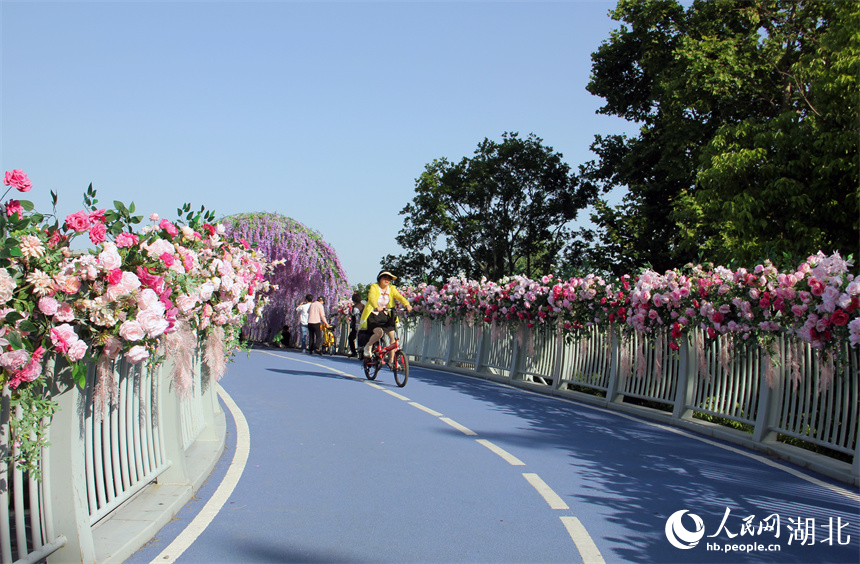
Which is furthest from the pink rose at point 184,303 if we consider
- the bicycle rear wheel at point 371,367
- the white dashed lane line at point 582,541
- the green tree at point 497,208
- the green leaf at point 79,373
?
the green tree at point 497,208

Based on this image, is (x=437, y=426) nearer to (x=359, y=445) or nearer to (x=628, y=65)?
(x=359, y=445)

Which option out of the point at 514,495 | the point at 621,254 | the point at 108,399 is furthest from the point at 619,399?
the point at 621,254

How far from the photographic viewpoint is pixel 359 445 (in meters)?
8.26

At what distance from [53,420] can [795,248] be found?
17.0m

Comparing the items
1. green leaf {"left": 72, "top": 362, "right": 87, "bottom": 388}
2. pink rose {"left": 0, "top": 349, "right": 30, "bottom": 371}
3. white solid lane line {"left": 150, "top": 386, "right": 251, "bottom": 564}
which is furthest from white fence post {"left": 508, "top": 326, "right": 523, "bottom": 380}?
pink rose {"left": 0, "top": 349, "right": 30, "bottom": 371}

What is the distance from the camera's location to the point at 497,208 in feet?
152

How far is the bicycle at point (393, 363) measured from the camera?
46.6 feet

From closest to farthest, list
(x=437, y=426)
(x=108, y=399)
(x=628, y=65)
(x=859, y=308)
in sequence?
(x=108, y=399), (x=859, y=308), (x=437, y=426), (x=628, y=65)

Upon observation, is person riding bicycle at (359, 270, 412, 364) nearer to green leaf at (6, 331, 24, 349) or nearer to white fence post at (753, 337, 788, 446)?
white fence post at (753, 337, 788, 446)

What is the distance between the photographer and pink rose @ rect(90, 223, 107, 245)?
180 inches

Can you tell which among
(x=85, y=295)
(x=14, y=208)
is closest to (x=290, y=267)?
(x=85, y=295)

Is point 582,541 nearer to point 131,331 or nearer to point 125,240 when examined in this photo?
point 131,331

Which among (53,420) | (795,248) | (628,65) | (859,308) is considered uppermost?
(628,65)

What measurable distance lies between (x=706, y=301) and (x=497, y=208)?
36.9 m
